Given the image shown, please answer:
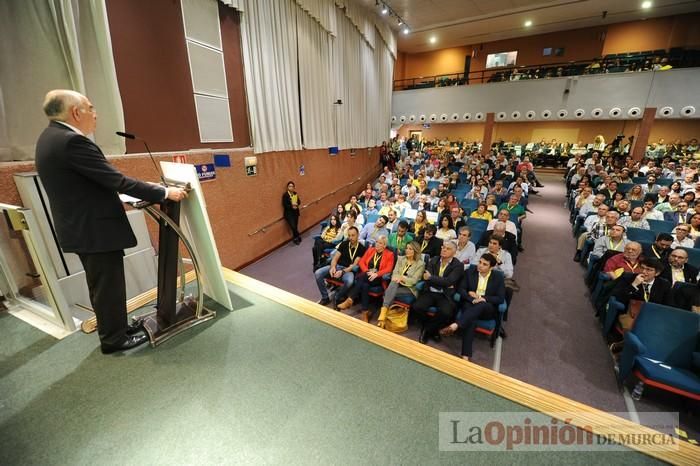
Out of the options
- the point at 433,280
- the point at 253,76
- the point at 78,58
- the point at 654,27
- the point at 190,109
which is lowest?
the point at 433,280

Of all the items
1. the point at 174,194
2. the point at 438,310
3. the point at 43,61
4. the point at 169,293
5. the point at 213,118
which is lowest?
the point at 438,310

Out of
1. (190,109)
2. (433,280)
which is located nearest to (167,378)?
(433,280)

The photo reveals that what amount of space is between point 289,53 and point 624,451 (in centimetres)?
631

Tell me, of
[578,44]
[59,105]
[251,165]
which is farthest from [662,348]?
[578,44]

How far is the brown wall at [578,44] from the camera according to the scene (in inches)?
424

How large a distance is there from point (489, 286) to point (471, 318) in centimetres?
41

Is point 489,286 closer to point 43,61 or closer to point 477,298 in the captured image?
point 477,298

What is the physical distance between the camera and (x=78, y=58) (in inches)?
103

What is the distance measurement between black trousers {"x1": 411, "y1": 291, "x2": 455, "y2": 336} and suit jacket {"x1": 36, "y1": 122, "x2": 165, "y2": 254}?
2.57m

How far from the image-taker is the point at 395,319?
320 cm

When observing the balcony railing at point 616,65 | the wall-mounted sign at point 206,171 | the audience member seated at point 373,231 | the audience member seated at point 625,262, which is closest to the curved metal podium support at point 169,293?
the wall-mounted sign at point 206,171

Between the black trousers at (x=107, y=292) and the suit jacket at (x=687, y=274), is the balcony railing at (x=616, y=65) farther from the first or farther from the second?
the black trousers at (x=107, y=292)

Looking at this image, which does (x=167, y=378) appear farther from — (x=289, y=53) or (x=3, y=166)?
(x=289, y=53)

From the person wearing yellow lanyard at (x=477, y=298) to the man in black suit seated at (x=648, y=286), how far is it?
46.7 inches
